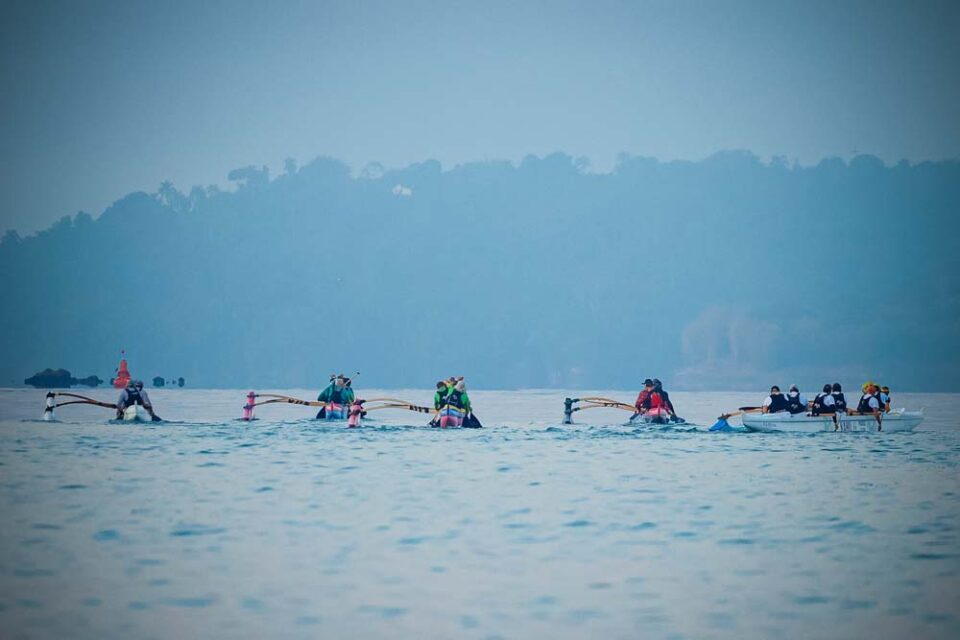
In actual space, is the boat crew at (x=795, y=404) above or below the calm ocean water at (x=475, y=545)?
above

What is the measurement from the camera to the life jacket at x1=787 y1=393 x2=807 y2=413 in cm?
3925

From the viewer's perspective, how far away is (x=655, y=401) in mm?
43469

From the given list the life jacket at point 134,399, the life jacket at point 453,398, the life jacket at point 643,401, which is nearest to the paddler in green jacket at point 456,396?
the life jacket at point 453,398

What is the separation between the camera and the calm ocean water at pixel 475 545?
10.9 metres

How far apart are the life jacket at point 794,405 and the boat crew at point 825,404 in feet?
1.45

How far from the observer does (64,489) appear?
21.1 meters

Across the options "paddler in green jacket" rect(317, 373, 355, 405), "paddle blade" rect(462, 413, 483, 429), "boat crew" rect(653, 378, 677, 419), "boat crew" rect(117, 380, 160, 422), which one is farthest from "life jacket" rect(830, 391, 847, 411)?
"boat crew" rect(117, 380, 160, 422)

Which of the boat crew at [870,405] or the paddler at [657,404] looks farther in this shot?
the paddler at [657,404]

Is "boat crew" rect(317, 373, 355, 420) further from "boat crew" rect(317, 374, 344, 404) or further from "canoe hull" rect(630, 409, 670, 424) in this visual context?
"canoe hull" rect(630, 409, 670, 424)

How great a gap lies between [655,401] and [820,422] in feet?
22.8

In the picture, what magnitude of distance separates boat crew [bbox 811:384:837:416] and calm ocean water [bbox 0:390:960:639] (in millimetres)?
8116

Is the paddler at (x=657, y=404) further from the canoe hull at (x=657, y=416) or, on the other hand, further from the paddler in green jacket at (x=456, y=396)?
the paddler in green jacket at (x=456, y=396)

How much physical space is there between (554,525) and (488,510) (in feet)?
6.87

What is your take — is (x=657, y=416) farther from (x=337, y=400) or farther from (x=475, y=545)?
(x=475, y=545)
